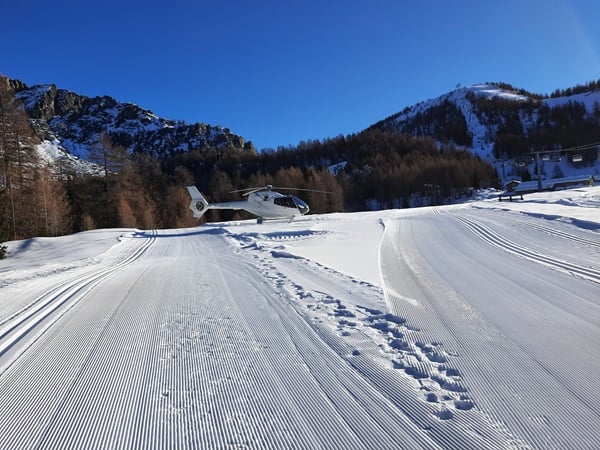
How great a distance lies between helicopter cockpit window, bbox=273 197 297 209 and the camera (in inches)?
1072

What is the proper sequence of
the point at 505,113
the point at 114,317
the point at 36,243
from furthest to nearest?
the point at 505,113, the point at 36,243, the point at 114,317

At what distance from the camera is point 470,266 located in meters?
9.34

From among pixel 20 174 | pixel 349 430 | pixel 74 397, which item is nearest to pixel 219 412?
pixel 349 430

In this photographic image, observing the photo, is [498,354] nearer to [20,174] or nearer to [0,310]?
[0,310]

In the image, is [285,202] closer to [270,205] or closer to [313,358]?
[270,205]

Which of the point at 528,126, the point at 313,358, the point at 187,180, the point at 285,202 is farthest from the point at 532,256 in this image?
the point at 528,126

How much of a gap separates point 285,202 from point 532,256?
1894 cm

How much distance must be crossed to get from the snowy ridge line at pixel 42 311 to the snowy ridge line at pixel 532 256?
9528 mm

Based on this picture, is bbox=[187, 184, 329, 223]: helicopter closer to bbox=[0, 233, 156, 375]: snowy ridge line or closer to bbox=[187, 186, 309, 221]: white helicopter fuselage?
bbox=[187, 186, 309, 221]: white helicopter fuselage

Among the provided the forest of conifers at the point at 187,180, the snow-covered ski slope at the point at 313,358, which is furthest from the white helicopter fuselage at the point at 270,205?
the snow-covered ski slope at the point at 313,358

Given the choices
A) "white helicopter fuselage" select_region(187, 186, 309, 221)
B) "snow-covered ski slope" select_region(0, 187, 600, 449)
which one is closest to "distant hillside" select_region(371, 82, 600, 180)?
"white helicopter fuselage" select_region(187, 186, 309, 221)

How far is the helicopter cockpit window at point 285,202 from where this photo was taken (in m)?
27.2

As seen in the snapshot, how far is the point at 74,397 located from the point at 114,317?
275 cm

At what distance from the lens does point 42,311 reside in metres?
6.64
